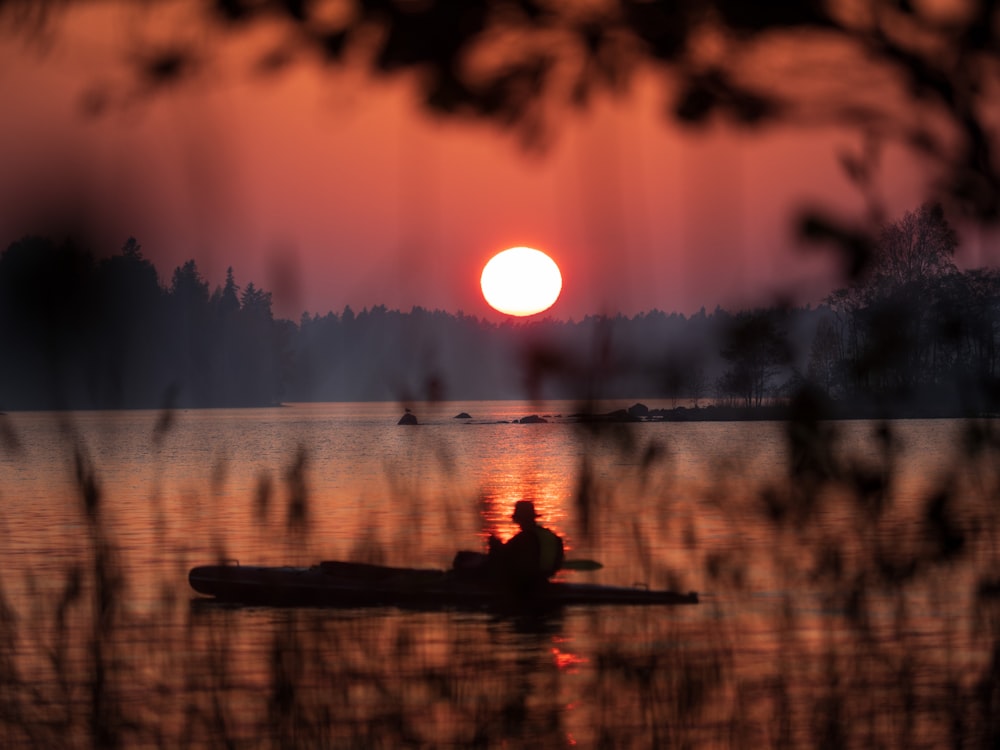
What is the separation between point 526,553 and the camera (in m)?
16.4

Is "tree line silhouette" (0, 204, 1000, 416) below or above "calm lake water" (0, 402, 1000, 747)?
above

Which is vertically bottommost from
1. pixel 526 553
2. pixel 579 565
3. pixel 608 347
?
pixel 526 553

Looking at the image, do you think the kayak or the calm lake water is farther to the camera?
the kayak

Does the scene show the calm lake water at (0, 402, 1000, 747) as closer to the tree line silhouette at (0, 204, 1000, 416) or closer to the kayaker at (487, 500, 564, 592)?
the tree line silhouette at (0, 204, 1000, 416)

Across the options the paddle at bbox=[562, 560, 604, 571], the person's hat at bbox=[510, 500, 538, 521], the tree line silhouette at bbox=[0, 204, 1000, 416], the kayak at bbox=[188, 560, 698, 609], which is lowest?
the kayak at bbox=[188, 560, 698, 609]

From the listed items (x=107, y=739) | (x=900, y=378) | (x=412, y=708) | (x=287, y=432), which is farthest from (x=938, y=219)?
(x=287, y=432)

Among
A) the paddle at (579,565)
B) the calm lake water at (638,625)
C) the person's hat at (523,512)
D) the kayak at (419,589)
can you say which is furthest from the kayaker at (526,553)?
the calm lake water at (638,625)

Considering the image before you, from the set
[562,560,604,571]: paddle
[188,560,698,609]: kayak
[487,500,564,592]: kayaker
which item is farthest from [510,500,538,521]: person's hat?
[562,560,604,571]: paddle

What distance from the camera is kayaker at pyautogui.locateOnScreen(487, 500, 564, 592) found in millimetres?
15773

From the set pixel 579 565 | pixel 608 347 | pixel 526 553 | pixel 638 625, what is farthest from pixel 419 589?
pixel 608 347

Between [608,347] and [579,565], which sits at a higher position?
[608,347]

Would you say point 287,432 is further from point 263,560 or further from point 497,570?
point 497,570

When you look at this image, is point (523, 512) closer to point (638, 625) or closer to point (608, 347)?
point (638, 625)

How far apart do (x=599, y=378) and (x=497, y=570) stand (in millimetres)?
12446
